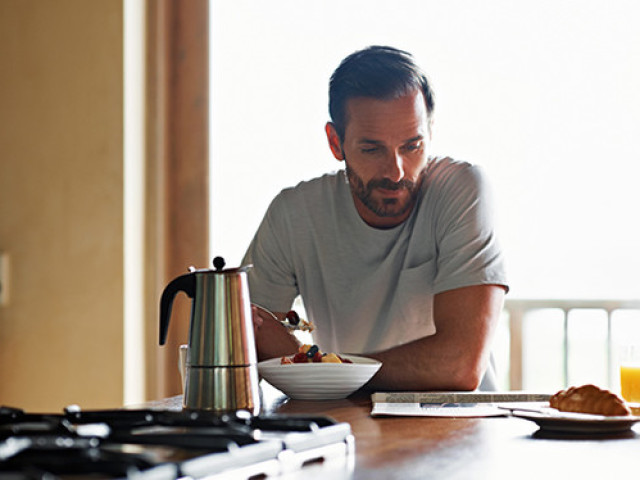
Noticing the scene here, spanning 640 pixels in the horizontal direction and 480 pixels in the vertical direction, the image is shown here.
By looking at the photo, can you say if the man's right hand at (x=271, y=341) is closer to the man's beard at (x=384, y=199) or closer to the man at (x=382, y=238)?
the man at (x=382, y=238)

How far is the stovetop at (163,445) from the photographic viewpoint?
0.72 m

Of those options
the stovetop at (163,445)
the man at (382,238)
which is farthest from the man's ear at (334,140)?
the stovetop at (163,445)

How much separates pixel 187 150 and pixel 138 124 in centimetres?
20

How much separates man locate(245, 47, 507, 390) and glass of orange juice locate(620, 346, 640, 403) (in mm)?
406

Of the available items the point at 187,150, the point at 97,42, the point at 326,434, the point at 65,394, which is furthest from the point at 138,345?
the point at 326,434

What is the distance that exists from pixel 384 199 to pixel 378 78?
0.96ft

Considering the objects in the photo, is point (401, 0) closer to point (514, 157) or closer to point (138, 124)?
point (514, 157)

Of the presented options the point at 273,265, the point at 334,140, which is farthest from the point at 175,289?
the point at 334,140

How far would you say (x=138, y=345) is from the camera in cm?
324

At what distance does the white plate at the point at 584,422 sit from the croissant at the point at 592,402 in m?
0.03

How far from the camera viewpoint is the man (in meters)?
1.95

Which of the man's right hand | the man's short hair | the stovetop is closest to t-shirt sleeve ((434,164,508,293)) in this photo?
the man's short hair

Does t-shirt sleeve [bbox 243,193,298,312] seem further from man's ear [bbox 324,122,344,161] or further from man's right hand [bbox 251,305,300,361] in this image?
man's right hand [bbox 251,305,300,361]

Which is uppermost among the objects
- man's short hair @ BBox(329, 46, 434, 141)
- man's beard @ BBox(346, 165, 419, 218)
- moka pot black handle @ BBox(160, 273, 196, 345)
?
man's short hair @ BBox(329, 46, 434, 141)
